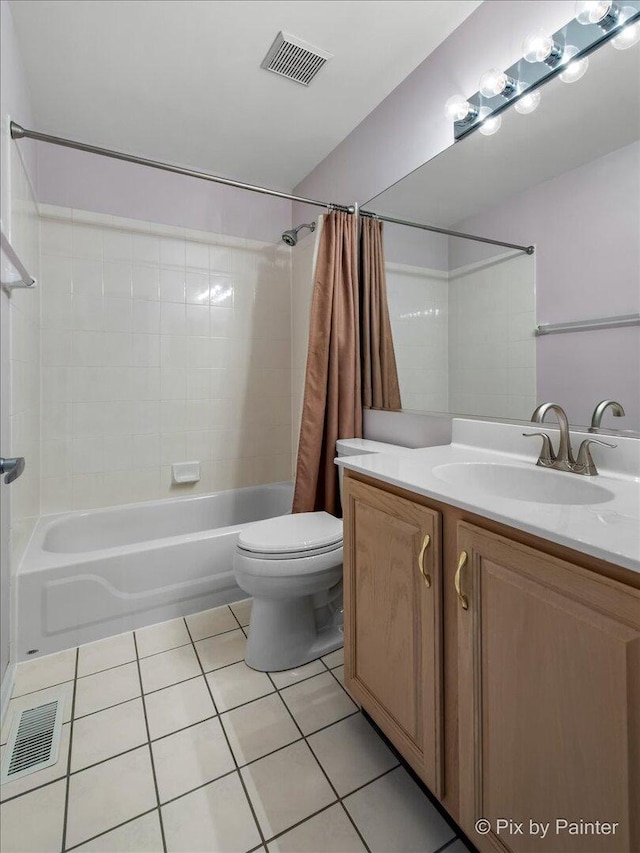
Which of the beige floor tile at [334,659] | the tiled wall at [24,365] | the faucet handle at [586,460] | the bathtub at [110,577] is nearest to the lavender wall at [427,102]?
the faucet handle at [586,460]

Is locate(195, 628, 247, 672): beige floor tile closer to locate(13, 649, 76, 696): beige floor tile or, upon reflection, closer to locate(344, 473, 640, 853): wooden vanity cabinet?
locate(13, 649, 76, 696): beige floor tile

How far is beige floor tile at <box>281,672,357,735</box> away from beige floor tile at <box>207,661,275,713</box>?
0.09 m

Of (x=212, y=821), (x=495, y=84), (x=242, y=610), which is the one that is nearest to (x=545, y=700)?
(x=212, y=821)

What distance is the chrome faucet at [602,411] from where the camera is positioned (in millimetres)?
1122

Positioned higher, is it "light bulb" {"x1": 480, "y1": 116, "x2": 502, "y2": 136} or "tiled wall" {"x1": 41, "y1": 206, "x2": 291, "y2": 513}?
"light bulb" {"x1": 480, "y1": 116, "x2": 502, "y2": 136}

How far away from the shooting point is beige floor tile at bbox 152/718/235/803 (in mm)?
1078

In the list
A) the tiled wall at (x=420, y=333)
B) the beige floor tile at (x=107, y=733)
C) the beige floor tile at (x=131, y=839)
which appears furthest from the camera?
the tiled wall at (x=420, y=333)

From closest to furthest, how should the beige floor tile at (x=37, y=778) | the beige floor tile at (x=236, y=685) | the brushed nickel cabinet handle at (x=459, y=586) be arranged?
the brushed nickel cabinet handle at (x=459, y=586), the beige floor tile at (x=37, y=778), the beige floor tile at (x=236, y=685)

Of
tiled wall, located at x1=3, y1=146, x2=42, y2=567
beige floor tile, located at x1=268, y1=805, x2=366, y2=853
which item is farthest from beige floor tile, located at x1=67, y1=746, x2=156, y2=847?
tiled wall, located at x1=3, y1=146, x2=42, y2=567

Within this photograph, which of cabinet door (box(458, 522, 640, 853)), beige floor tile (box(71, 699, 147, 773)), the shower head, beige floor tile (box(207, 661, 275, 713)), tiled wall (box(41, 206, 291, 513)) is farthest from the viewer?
the shower head

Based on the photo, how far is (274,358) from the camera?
109 inches

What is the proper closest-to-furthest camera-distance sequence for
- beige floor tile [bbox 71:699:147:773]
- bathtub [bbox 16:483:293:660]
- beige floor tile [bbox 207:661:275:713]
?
1. beige floor tile [bbox 71:699:147:773]
2. beige floor tile [bbox 207:661:275:713]
3. bathtub [bbox 16:483:293:660]

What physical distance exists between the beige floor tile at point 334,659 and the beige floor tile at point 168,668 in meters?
0.47

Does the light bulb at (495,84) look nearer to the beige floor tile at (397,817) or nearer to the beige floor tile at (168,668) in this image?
the beige floor tile at (397,817)
